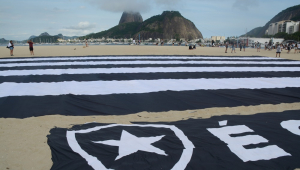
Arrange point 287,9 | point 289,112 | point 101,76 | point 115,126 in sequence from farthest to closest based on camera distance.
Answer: point 287,9 → point 101,76 → point 289,112 → point 115,126

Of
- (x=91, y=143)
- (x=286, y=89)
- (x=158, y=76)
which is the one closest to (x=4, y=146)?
(x=91, y=143)

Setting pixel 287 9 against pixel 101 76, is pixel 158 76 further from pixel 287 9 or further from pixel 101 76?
pixel 287 9

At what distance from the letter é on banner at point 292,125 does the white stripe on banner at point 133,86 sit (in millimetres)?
2278

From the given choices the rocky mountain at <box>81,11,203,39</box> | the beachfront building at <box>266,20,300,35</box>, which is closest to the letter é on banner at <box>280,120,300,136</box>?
the beachfront building at <box>266,20,300,35</box>

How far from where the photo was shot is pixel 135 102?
4512 mm

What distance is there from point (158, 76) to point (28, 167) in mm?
5107

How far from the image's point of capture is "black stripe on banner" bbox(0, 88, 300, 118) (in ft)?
13.2

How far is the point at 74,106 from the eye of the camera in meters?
4.24

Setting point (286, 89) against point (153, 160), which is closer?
point (153, 160)

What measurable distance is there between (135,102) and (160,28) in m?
134

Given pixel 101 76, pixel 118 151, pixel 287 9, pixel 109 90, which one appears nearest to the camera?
pixel 118 151

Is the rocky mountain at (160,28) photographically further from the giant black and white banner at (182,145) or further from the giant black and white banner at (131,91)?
the giant black and white banner at (182,145)

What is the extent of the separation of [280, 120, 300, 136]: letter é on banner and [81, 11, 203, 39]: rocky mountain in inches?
5024

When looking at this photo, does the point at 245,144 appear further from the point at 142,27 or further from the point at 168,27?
the point at 142,27
